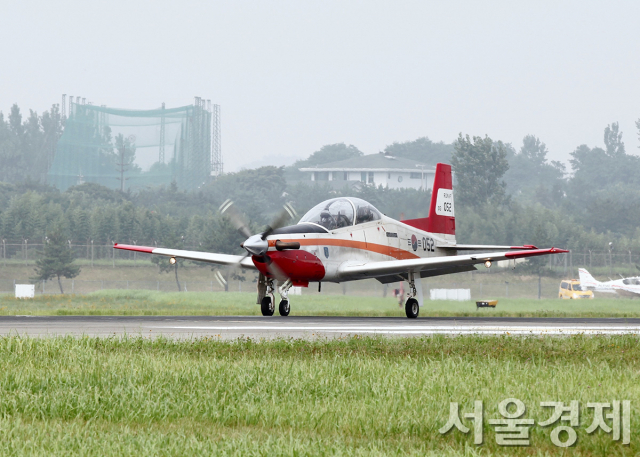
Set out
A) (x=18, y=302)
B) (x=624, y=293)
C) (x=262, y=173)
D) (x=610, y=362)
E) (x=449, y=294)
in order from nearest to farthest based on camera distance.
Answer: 1. (x=610, y=362)
2. (x=18, y=302)
3. (x=449, y=294)
4. (x=624, y=293)
5. (x=262, y=173)

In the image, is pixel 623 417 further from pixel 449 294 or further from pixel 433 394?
pixel 449 294

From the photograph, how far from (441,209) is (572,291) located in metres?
40.2

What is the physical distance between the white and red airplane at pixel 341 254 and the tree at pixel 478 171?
263ft

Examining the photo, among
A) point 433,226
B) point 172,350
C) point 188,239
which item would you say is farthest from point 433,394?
point 188,239

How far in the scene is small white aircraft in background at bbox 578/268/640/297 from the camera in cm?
6031

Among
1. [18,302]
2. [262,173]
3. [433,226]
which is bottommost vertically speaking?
[18,302]

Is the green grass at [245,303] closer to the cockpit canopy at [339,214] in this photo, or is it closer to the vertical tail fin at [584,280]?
the vertical tail fin at [584,280]

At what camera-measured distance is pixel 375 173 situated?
7077 inches

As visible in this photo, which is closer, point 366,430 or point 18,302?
point 366,430

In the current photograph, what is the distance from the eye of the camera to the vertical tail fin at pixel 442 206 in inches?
1211

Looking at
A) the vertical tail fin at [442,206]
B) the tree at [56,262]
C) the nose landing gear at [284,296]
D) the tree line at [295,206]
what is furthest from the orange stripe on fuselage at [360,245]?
the tree at [56,262]

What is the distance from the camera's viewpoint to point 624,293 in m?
62.0

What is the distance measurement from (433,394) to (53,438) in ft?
11.5

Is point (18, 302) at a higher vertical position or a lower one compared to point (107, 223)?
lower
